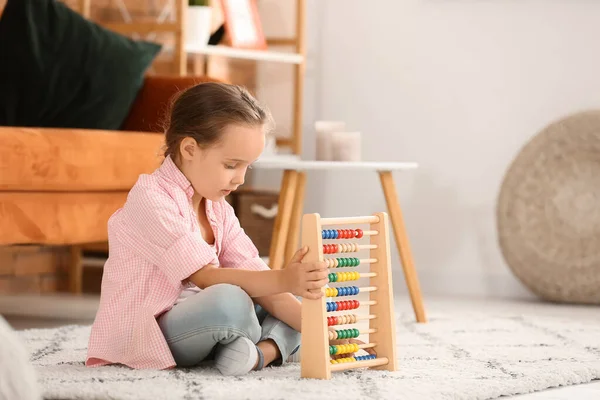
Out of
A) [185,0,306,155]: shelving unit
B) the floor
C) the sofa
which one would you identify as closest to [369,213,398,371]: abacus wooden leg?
the sofa

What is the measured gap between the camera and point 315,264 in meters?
1.84

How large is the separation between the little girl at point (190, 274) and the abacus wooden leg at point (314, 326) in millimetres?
39

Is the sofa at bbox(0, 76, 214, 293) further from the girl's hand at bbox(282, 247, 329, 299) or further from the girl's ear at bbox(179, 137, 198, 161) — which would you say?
the girl's hand at bbox(282, 247, 329, 299)

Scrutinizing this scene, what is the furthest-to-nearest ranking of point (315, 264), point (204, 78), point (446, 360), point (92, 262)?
point (92, 262)
point (204, 78)
point (446, 360)
point (315, 264)

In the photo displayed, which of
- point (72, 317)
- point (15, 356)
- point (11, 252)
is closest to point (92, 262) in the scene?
point (11, 252)

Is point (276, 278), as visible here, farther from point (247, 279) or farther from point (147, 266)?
point (147, 266)

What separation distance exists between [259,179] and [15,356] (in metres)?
3.00

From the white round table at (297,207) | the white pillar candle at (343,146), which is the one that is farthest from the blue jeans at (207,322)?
the white pillar candle at (343,146)

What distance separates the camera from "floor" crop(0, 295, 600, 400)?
3.02 metres

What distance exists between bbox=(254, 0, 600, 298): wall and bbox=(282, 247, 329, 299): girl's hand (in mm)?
2215

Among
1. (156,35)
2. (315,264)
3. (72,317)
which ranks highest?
(156,35)

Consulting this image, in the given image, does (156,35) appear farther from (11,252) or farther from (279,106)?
(11,252)

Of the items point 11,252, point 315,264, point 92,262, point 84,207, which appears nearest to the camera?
point 315,264

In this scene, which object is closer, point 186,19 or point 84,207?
point 84,207
